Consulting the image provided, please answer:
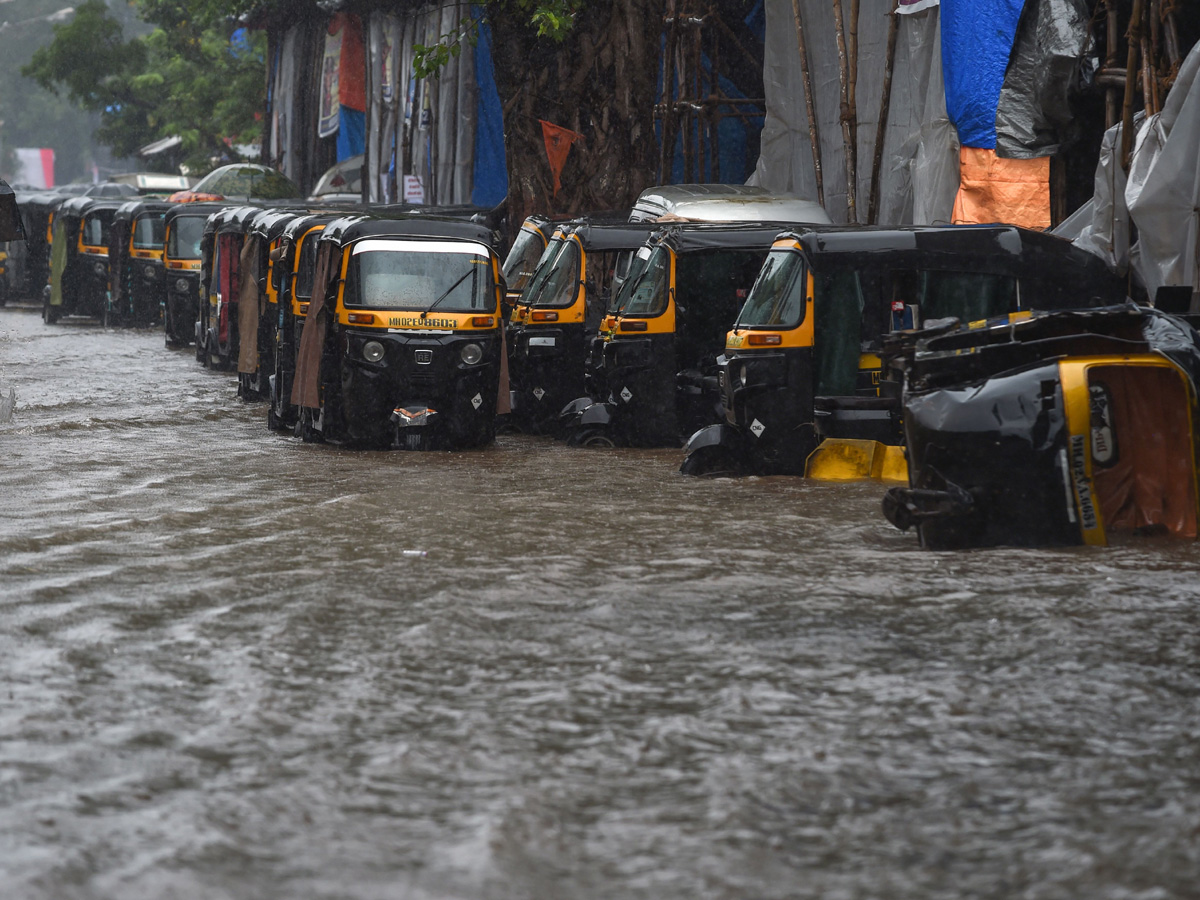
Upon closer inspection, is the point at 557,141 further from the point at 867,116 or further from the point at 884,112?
the point at 884,112

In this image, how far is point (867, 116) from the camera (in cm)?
1984

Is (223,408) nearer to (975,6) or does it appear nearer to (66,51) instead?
(975,6)

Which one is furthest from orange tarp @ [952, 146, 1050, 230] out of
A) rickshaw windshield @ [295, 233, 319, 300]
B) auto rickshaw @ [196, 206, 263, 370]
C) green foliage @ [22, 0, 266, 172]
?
green foliage @ [22, 0, 266, 172]

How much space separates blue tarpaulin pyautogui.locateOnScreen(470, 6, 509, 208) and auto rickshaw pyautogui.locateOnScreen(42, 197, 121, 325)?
23.1 feet

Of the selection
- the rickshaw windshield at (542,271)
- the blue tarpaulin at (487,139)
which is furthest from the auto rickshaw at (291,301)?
the blue tarpaulin at (487,139)

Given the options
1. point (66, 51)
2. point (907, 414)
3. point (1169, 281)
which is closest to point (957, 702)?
point (907, 414)

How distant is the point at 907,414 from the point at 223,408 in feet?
35.9

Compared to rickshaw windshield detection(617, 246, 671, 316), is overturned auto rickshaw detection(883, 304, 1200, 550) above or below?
below

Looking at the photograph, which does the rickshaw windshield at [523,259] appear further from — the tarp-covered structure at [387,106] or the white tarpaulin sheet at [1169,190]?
the tarp-covered structure at [387,106]

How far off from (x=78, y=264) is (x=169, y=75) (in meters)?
23.2

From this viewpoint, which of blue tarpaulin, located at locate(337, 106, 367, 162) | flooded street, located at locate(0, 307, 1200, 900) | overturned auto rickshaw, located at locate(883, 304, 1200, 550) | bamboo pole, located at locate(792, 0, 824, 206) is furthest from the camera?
blue tarpaulin, located at locate(337, 106, 367, 162)

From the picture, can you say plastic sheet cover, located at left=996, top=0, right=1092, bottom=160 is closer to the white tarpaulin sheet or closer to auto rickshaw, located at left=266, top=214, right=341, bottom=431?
the white tarpaulin sheet

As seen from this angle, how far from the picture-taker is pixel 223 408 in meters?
18.5

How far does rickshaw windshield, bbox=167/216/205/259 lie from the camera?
26.7 metres
